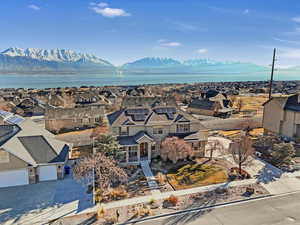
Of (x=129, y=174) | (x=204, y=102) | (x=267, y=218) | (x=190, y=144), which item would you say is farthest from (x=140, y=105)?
(x=204, y=102)

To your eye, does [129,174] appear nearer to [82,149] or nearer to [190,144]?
[190,144]

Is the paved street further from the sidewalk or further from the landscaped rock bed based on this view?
the sidewalk

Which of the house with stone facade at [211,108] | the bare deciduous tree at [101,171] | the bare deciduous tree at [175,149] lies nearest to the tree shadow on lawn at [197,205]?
the bare deciduous tree at [175,149]

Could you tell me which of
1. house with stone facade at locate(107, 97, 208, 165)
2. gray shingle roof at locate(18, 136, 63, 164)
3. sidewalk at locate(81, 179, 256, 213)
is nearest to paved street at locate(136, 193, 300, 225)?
sidewalk at locate(81, 179, 256, 213)

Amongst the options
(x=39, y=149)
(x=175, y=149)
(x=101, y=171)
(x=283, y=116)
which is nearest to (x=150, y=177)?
(x=175, y=149)

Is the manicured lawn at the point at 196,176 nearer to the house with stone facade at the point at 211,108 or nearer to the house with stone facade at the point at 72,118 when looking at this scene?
the house with stone facade at the point at 72,118

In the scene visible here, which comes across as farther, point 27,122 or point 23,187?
point 27,122

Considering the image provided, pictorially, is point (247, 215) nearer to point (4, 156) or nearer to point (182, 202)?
point (182, 202)
